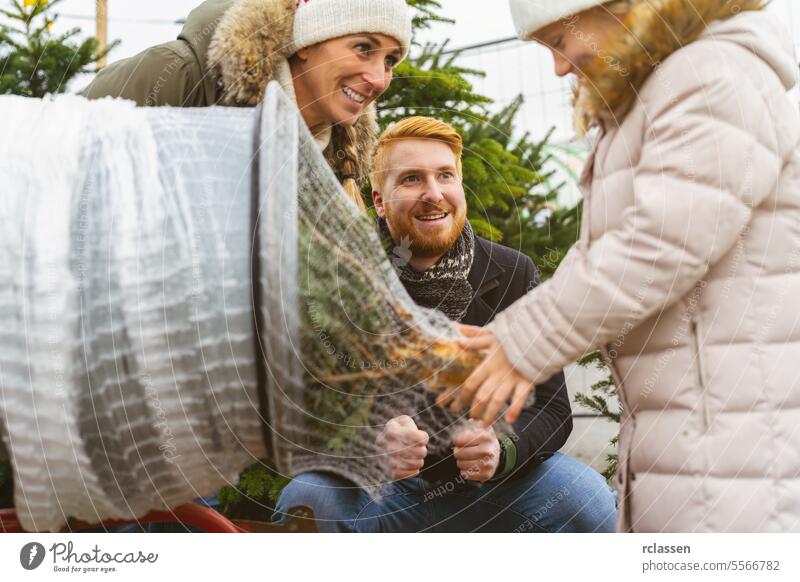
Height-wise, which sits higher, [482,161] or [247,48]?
[247,48]

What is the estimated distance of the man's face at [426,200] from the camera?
0.93m

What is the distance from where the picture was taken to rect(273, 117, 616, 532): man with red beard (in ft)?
3.01

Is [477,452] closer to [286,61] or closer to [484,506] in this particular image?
[484,506]

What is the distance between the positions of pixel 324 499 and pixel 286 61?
0.48 m

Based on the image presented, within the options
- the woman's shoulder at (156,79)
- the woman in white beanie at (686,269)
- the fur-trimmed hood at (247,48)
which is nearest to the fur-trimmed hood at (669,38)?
the woman in white beanie at (686,269)

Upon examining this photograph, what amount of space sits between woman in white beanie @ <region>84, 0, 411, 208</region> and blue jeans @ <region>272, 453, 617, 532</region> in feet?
1.09

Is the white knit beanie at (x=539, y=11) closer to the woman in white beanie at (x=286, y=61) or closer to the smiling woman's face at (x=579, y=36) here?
the smiling woman's face at (x=579, y=36)

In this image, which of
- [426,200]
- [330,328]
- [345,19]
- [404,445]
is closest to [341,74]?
[345,19]

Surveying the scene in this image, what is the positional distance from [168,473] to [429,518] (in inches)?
12.2

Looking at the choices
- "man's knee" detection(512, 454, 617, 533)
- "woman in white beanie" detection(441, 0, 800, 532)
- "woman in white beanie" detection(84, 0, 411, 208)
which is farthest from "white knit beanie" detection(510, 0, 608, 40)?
"man's knee" detection(512, 454, 617, 533)

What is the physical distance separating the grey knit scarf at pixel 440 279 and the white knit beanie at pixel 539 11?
0.24 meters

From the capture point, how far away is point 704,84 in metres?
0.71

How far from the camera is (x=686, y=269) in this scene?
0.73 meters
